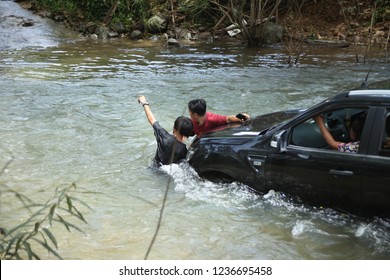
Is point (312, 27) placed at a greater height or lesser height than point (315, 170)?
greater

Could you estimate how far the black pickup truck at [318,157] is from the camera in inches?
189

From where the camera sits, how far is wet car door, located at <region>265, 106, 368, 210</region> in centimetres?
494

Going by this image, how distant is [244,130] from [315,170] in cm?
130

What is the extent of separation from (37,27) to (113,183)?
16.0 meters

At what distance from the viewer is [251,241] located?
17.4 feet

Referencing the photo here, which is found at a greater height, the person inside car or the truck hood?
the person inside car

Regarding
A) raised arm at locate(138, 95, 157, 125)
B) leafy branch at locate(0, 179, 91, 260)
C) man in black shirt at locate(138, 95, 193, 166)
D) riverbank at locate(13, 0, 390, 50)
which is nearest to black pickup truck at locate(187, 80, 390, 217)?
man in black shirt at locate(138, 95, 193, 166)

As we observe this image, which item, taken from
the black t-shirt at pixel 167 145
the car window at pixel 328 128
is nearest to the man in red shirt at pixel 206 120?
the black t-shirt at pixel 167 145

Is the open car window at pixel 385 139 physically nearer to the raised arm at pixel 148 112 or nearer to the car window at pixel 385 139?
the car window at pixel 385 139

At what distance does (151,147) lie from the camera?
840cm

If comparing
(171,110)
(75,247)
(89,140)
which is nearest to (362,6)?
(171,110)

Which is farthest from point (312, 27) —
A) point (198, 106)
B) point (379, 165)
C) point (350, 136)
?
point (379, 165)

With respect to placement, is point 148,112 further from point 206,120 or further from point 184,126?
point 206,120

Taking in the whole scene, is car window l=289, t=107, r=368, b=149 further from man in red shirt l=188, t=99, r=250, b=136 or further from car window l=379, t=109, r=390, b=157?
man in red shirt l=188, t=99, r=250, b=136
